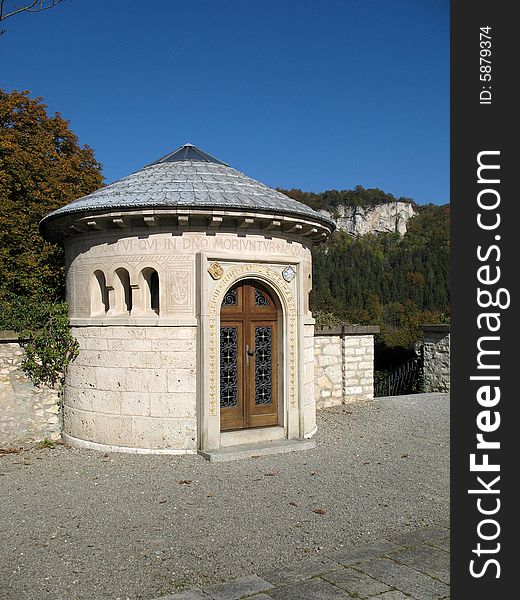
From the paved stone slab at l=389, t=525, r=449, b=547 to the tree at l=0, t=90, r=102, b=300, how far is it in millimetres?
9952

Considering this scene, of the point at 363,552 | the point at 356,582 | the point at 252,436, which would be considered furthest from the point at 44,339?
the point at 356,582

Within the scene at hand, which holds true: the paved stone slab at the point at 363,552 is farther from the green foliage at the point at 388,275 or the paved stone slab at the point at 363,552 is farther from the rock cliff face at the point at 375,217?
the rock cliff face at the point at 375,217

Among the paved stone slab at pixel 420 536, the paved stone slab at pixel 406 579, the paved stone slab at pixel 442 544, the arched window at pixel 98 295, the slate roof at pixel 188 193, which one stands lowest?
the paved stone slab at pixel 420 536

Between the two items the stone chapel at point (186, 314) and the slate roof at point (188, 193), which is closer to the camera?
the slate roof at point (188, 193)

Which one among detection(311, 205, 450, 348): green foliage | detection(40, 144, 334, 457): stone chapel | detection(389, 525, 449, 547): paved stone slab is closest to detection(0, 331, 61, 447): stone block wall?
detection(40, 144, 334, 457): stone chapel

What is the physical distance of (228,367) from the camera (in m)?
8.73

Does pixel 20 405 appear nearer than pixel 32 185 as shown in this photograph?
Yes

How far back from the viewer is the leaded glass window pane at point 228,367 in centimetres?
870

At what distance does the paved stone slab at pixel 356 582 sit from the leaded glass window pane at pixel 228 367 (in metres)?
4.59

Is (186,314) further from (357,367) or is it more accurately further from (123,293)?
(357,367)

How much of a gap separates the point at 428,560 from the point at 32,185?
14.4 metres

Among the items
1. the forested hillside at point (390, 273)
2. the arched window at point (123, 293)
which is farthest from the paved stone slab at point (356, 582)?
the forested hillside at point (390, 273)

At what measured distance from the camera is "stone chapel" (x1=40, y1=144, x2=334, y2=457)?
8.28 meters

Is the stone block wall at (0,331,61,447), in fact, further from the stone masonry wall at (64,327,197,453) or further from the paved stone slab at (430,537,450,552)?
the paved stone slab at (430,537,450,552)
